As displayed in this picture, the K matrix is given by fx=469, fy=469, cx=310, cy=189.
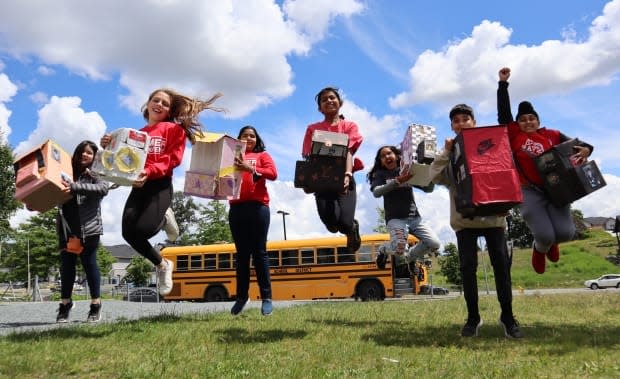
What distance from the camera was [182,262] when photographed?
2264cm

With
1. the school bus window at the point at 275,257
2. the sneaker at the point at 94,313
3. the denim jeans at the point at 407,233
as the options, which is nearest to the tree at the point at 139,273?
the school bus window at the point at 275,257

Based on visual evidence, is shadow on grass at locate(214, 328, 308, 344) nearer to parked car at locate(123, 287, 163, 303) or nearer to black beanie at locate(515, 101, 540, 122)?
black beanie at locate(515, 101, 540, 122)

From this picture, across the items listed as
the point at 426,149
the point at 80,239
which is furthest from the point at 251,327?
the point at 426,149

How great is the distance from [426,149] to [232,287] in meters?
17.0

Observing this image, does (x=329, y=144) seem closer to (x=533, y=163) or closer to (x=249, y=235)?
(x=249, y=235)

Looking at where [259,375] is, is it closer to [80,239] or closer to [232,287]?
[80,239]

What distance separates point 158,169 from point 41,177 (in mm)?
1047

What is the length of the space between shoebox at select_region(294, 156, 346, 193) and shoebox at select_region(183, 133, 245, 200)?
1052mm

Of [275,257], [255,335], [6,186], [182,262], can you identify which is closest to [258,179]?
[255,335]

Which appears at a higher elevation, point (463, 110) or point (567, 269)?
point (463, 110)

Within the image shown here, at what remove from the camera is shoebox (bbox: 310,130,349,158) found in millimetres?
4742

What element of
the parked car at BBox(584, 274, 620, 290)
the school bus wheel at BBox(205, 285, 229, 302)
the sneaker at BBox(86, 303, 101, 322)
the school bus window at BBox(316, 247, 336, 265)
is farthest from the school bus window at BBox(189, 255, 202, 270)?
the parked car at BBox(584, 274, 620, 290)

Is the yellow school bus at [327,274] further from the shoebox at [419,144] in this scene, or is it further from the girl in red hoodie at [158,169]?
the girl in red hoodie at [158,169]

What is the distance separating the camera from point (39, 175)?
4398 mm
